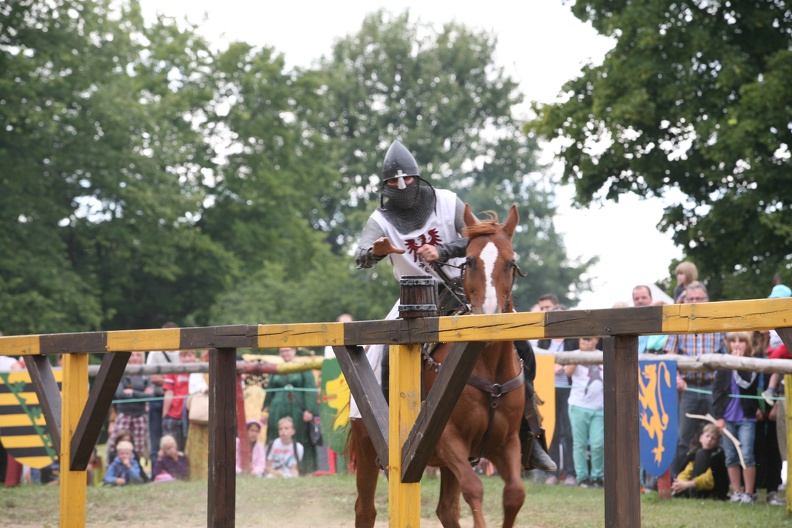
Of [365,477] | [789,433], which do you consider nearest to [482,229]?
[365,477]

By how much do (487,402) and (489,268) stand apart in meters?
0.76

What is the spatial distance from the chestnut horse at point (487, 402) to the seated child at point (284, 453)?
247 inches

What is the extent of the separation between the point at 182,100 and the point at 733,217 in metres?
18.9

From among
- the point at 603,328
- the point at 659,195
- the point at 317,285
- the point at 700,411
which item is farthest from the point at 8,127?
the point at 603,328

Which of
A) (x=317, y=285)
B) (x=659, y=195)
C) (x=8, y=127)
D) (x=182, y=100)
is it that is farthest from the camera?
(x=317, y=285)

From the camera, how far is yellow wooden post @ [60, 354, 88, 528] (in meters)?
6.40

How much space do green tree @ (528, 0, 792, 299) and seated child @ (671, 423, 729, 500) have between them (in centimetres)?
782

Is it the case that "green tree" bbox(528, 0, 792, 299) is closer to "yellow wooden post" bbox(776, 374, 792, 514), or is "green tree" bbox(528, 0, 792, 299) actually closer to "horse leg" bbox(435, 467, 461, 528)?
"yellow wooden post" bbox(776, 374, 792, 514)

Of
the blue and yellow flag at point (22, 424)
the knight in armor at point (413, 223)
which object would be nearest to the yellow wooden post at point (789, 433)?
the knight in armor at point (413, 223)

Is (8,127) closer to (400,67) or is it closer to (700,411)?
(700,411)

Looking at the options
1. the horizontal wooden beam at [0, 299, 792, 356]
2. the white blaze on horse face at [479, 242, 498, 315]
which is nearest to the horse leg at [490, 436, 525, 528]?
the white blaze on horse face at [479, 242, 498, 315]

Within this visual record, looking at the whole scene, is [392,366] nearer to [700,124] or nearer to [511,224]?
[511,224]

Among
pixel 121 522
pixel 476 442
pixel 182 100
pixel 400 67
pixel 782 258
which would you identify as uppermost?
pixel 400 67

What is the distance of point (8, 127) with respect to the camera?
84.6 feet
